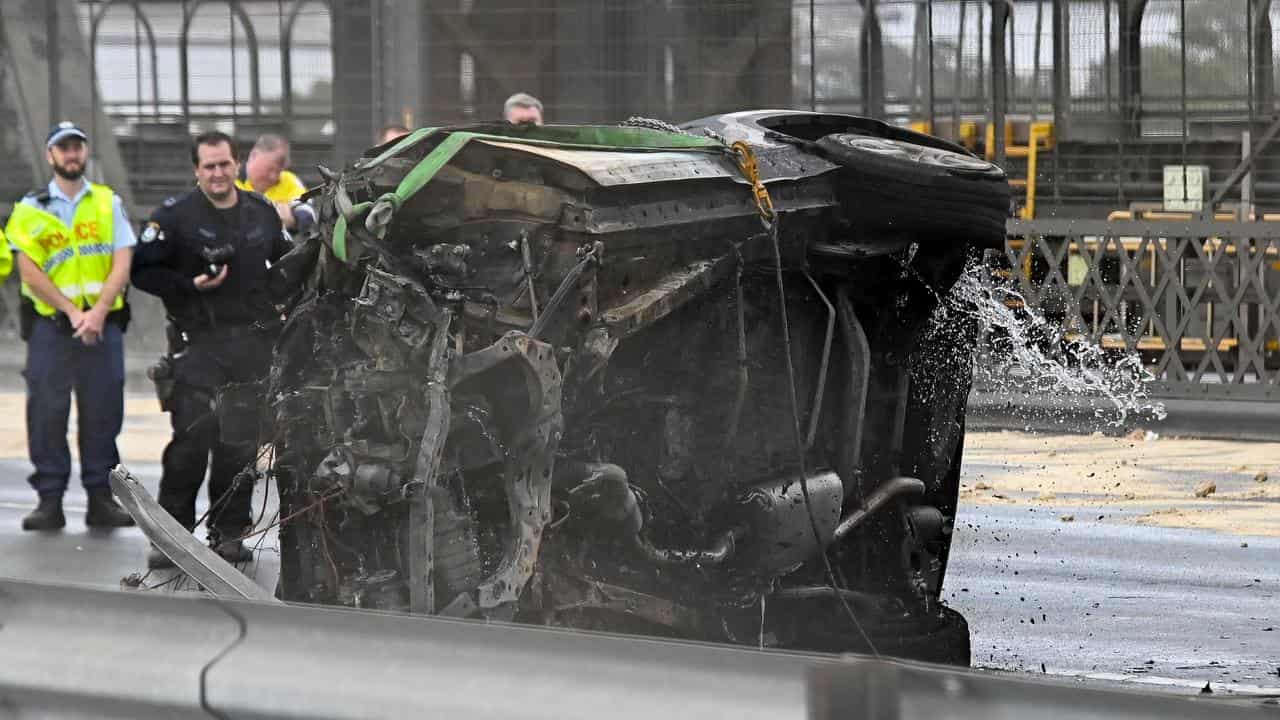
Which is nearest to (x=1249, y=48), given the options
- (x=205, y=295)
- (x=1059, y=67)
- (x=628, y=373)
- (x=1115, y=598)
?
(x=1059, y=67)

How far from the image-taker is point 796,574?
5.64m

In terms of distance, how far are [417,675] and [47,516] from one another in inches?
287

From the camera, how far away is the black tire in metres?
5.55

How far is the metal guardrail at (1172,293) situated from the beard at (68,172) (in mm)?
6926

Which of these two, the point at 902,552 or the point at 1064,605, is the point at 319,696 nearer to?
the point at 902,552

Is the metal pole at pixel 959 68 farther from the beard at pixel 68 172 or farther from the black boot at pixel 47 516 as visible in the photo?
the black boot at pixel 47 516

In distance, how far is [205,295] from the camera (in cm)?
877

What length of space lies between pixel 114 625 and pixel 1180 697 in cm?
161

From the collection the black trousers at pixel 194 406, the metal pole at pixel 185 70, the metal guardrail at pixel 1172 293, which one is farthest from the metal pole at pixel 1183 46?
the black trousers at pixel 194 406

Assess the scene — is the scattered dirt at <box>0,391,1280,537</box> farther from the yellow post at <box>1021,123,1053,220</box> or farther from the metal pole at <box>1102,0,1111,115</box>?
the metal pole at <box>1102,0,1111,115</box>

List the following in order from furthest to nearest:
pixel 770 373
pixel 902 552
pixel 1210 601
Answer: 1. pixel 1210 601
2. pixel 902 552
3. pixel 770 373

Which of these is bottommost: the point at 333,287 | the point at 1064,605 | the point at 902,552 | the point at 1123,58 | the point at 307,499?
the point at 1064,605

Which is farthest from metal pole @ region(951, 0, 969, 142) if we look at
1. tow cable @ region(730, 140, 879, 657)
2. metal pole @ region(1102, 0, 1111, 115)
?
tow cable @ region(730, 140, 879, 657)

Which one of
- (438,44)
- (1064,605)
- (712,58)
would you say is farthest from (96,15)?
(1064,605)
